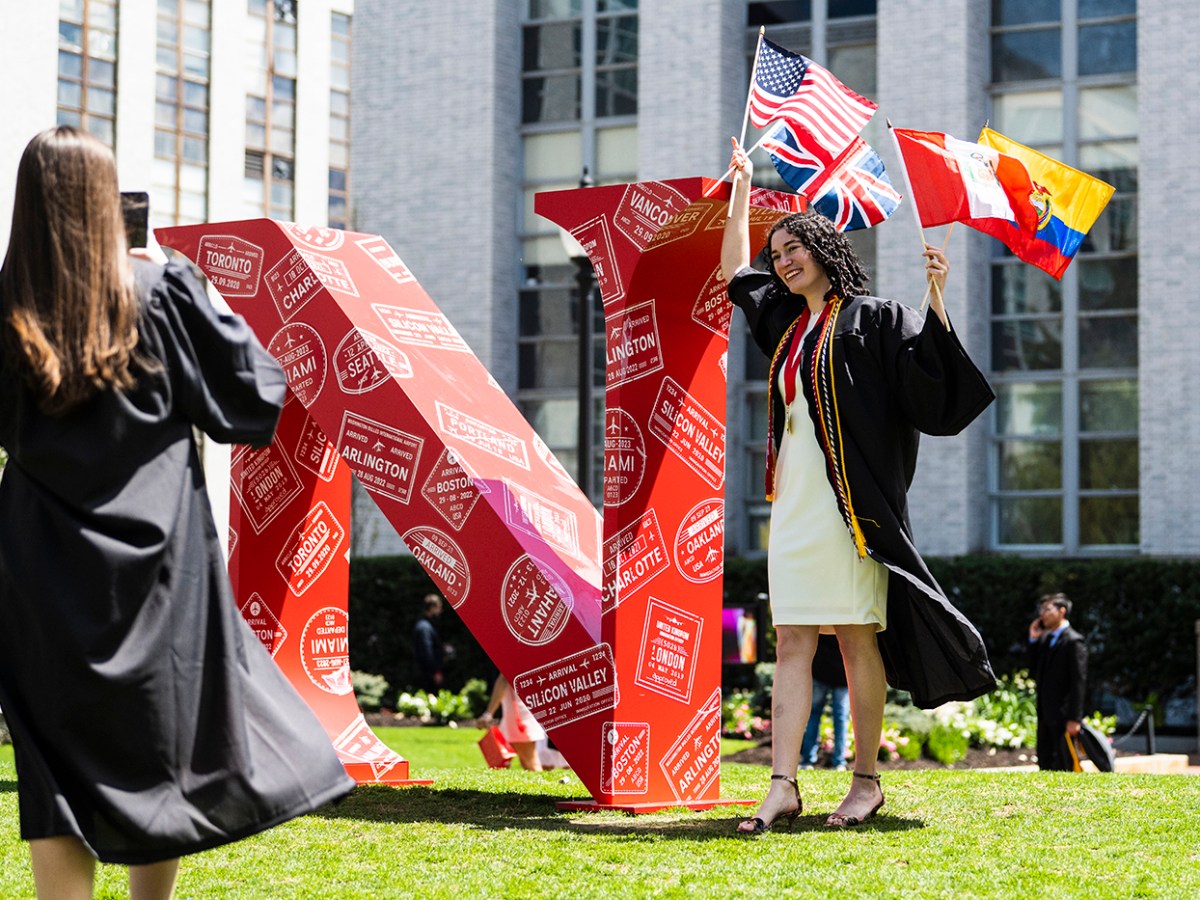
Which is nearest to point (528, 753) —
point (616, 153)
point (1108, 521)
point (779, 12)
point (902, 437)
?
point (902, 437)

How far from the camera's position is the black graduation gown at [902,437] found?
5590 mm

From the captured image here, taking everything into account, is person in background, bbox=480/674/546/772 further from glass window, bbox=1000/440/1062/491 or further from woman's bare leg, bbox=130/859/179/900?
glass window, bbox=1000/440/1062/491

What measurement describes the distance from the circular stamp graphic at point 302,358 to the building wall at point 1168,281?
16753mm

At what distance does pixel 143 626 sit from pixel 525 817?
119 inches

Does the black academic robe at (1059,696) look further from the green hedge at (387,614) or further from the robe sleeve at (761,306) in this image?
the green hedge at (387,614)

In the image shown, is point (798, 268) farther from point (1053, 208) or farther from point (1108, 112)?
point (1108, 112)

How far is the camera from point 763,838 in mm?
5352

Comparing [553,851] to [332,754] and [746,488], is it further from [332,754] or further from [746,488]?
[746,488]

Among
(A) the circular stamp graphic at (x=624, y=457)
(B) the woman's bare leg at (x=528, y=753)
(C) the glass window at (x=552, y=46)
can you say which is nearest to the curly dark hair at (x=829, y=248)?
(A) the circular stamp graphic at (x=624, y=457)

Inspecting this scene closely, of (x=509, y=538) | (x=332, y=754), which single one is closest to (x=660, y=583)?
(x=509, y=538)

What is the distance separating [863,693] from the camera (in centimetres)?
579

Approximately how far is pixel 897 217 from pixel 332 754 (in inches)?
767

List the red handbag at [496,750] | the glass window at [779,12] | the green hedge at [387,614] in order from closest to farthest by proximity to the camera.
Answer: the red handbag at [496,750] < the green hedge at [387,614] < the glass window at [779,12]

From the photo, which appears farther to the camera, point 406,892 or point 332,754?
point 406,892
